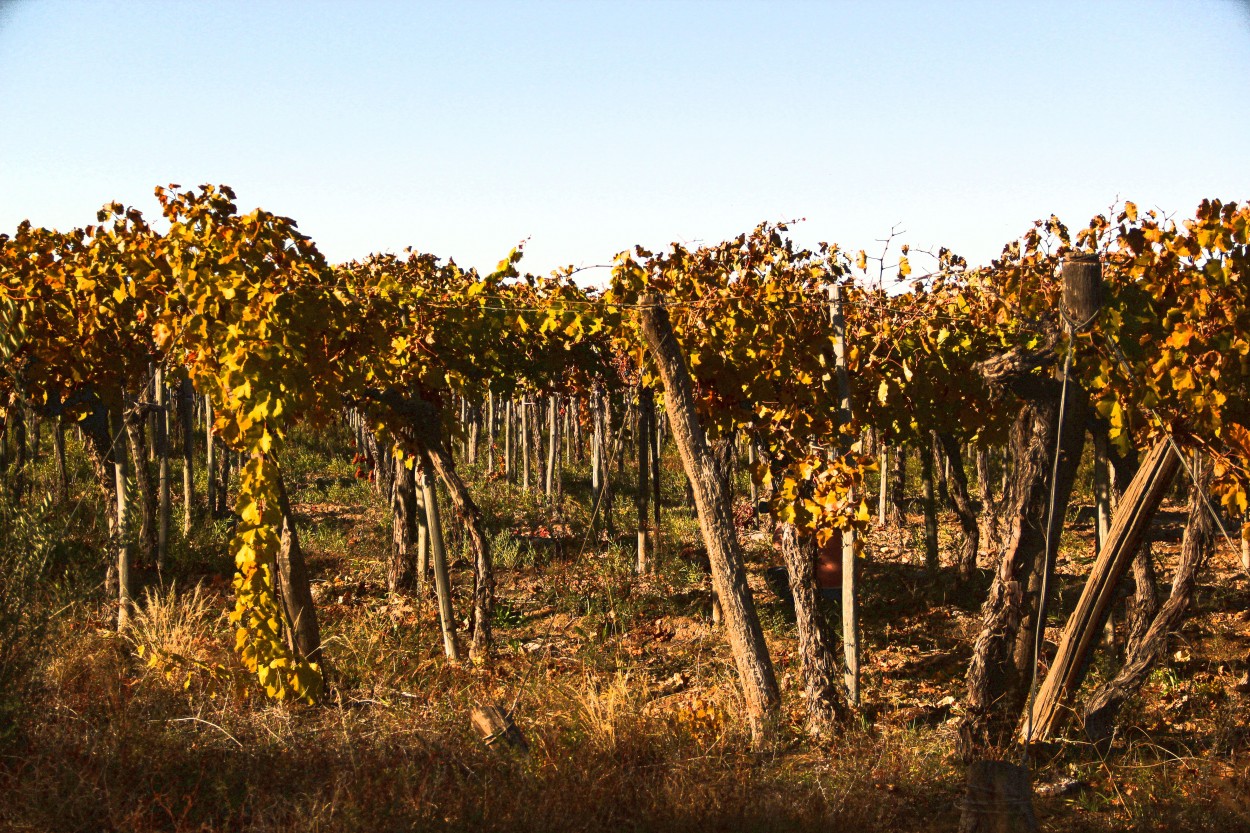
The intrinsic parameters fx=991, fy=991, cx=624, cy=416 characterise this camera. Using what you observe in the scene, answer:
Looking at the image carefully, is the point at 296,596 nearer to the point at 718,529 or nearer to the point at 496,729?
the point at 496,729

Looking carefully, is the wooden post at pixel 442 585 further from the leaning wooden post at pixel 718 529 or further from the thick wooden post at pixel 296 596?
the leaning wooden post at pixel 718 529

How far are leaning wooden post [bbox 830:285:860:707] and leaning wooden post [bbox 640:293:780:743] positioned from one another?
0.81 metres

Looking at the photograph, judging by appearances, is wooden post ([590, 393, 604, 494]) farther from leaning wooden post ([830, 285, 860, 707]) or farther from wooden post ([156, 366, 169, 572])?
leaning wooden post ([830, 285, 860, 707])

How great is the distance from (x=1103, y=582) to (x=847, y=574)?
1353 mm

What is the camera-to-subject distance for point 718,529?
4.72 meters

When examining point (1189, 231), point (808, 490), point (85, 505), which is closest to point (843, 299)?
point (808, 490)

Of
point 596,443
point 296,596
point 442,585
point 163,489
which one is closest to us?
point 296,596

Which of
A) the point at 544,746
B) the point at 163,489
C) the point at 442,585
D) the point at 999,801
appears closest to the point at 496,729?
the point at 544,746

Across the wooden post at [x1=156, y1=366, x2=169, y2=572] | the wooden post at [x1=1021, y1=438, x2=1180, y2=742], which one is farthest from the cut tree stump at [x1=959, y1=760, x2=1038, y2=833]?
the wooden post at [x1=156, y1=366, x2=169, y2=572]

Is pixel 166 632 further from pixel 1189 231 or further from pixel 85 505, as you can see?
pixel 1189 231

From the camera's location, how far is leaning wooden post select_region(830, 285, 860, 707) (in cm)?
528

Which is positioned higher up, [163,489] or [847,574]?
[163,489]

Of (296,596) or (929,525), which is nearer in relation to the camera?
(296,596)

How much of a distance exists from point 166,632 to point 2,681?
1.92 m
